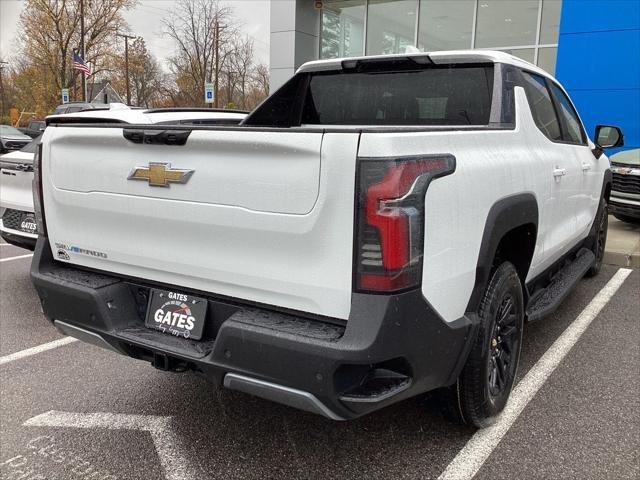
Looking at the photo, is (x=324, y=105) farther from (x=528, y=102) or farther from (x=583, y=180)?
(x=583, y=180)

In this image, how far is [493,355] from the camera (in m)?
2.88

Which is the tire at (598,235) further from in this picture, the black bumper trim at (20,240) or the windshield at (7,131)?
the windshield at (7,131)

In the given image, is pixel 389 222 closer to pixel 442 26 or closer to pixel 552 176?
pixel 552 176

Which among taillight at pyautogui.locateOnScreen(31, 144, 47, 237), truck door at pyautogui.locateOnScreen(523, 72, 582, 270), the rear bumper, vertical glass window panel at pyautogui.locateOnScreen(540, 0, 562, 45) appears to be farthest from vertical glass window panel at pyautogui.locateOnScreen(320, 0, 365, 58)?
the rear bumper

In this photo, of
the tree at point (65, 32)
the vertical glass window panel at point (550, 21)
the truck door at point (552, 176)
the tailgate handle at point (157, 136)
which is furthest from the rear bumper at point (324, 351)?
the tree at point (65, 32)

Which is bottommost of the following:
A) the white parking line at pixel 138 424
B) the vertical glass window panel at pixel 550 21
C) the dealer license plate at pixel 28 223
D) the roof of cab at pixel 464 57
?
the white parking line at pixel 138 424

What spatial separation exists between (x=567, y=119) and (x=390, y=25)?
38.6 feet

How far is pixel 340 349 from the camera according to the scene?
2014mm

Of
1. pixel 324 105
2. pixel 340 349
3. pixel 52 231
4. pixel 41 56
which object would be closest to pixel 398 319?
pixel 340 349

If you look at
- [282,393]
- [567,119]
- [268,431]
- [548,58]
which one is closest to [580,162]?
[567,119]

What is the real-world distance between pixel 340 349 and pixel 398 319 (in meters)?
0.23

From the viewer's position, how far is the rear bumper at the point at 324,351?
203 cm

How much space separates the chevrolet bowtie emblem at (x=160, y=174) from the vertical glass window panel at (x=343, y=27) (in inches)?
548

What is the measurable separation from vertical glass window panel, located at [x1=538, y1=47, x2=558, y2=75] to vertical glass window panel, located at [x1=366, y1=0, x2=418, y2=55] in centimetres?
330
